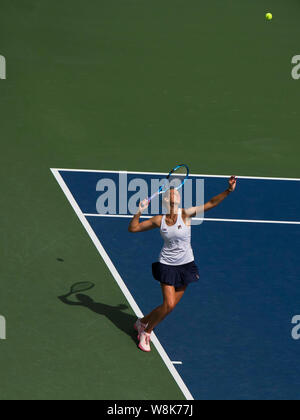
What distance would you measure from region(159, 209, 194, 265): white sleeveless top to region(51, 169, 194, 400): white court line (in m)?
1.46

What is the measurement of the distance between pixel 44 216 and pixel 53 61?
6.22 meters

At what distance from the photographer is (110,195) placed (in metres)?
15.4

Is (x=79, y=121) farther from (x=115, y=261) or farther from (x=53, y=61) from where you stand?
→ (x=115, y=261)

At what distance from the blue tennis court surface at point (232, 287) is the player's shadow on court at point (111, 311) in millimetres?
364

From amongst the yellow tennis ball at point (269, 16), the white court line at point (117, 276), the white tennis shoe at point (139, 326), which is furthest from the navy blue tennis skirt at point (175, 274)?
the yellow tennis ball at point (269, 16)

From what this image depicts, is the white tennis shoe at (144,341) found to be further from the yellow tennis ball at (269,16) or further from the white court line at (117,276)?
the yellow tennis ball at (269,16)

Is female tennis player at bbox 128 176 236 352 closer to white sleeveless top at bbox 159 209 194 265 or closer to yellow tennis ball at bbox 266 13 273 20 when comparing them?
white sleeveless top at bbox 159 209 194 265

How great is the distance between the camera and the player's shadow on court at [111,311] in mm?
12366

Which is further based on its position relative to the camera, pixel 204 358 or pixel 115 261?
pixel 115 261

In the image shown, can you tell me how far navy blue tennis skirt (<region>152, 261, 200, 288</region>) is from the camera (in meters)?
11.3

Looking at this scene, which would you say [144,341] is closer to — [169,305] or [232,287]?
[169,305]

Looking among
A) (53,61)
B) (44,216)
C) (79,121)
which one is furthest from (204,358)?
(53,61)

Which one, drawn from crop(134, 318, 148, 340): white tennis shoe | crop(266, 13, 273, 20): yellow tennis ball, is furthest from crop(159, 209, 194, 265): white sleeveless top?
crop(266, 13, 273, 20): yellow tennis ball

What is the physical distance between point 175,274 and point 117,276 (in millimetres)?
2189
